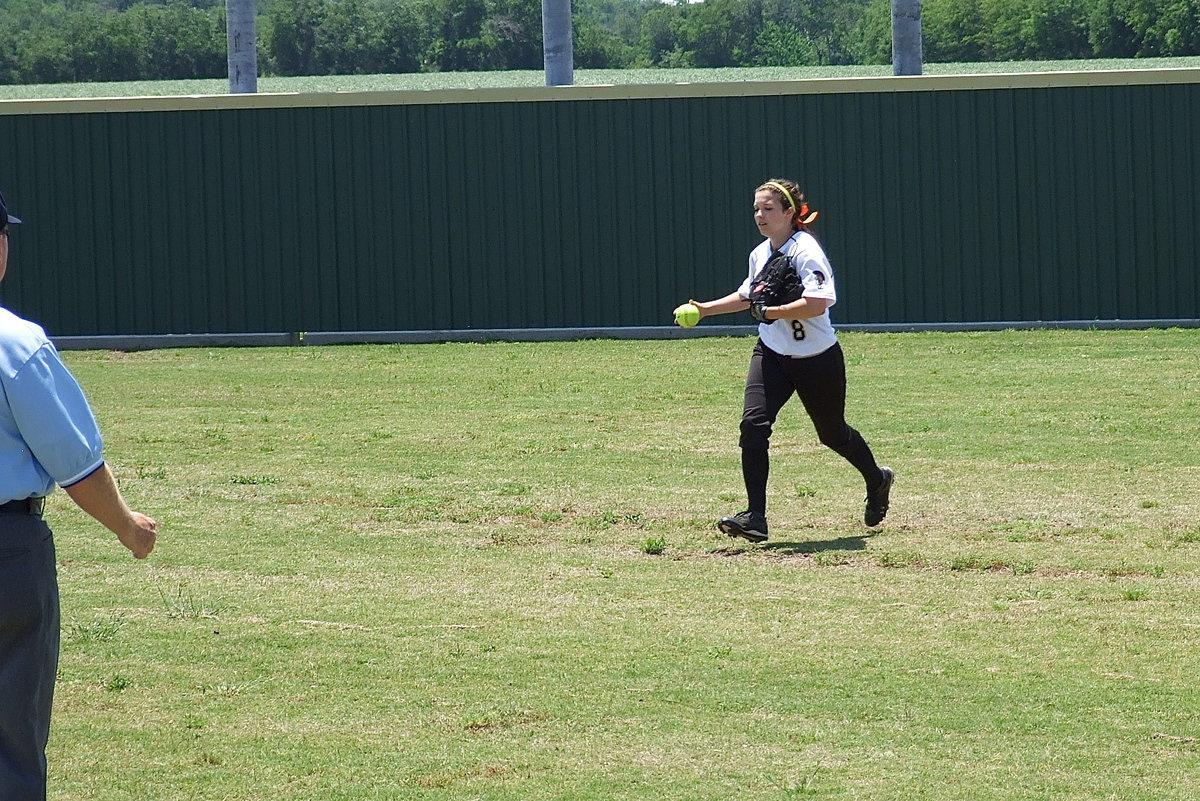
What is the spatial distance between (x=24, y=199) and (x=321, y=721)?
17.3m

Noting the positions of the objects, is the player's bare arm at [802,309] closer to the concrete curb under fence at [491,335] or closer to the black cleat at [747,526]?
the black cleat at [747,526]

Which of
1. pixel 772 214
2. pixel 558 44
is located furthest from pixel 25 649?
pixel 558 44

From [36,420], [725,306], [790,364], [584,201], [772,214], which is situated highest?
[584,201]

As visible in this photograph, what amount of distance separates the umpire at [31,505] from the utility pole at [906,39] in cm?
1870

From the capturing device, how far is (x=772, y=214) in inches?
339

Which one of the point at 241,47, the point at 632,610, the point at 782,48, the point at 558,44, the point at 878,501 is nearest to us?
the point at 632,610

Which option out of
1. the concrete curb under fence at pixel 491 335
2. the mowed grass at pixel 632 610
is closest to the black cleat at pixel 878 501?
the mowed grass at pixel 632 610

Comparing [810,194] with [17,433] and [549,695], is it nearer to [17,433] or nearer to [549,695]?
[549,695]

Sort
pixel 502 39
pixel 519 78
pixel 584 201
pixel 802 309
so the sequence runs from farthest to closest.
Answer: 1. pixel 502 39
2. pixel 519 78
3. pixel 584 201
4. pixel 802 309

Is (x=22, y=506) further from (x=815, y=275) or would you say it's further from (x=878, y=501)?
(x=878, y=501)

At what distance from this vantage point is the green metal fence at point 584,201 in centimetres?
2020

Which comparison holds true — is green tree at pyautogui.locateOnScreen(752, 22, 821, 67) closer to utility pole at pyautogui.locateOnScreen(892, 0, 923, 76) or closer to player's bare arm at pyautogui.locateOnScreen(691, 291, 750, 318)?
utility pole at pyautogui.locateOnScreen(892, 0, 923, 76)

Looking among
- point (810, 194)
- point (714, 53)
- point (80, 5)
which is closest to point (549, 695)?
point (810, 194)

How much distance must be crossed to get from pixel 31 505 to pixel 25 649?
35 centimetres
